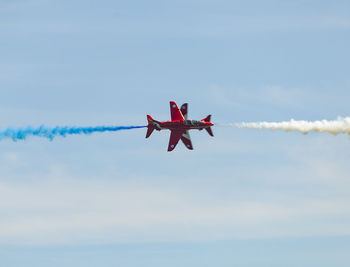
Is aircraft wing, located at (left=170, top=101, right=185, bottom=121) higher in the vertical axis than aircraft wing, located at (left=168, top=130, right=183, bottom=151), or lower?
higher

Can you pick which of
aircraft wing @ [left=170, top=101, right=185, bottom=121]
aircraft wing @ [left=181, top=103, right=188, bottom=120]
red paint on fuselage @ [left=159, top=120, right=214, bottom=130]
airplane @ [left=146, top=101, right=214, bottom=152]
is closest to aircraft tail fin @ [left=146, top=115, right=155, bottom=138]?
airplane @ [left=146, top=101, right=214, bottom=152]

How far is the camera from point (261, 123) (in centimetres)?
10106

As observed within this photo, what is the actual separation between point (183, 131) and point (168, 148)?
4091 mm

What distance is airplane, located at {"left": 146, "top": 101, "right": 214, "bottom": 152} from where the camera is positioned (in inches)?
3935

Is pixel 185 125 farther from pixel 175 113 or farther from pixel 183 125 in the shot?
pixel 175 113

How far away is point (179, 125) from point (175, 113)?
3778mm

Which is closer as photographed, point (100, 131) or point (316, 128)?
point (316, 128)

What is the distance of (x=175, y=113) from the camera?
104438 mm

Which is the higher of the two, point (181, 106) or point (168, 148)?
point (181, 106)

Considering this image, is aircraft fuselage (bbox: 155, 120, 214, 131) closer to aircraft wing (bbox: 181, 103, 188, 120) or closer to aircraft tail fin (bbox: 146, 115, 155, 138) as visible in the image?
aircraft tail fin (bbox: 146, 115, 155, 138)

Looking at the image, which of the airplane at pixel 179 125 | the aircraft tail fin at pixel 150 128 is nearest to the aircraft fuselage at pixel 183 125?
the airplane at pixel 179 125

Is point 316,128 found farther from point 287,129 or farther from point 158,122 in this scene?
point 158,122

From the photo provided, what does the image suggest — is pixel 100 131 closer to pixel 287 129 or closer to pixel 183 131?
pixel 183 131

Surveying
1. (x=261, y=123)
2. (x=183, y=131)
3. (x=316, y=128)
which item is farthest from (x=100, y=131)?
(x=316, y=128)
